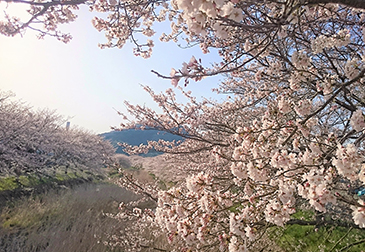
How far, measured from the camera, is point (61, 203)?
912cm

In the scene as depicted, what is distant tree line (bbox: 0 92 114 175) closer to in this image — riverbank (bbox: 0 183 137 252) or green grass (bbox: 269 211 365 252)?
riverbank (bbox: 0 183 137 252)

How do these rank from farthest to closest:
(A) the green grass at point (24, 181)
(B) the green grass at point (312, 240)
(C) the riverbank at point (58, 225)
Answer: (A) the green grass at point (24, 181)
(C) the riverbank at point (58, 225)
(B) the green grass at point (312, 240)

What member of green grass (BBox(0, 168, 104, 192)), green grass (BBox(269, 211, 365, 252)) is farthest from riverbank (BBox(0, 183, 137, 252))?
green grass (BBox(269, 211, 365, 252))

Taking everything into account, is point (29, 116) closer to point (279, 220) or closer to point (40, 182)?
point (40, 182)

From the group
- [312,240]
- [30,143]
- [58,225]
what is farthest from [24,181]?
[312,240]

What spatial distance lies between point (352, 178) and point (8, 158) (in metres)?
13.3

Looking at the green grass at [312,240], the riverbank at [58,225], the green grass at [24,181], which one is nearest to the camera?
the green grass at [312,240]

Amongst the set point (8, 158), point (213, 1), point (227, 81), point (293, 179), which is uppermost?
point (227, 81)

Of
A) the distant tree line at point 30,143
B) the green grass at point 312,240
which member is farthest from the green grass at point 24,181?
the green grass at point 312,240

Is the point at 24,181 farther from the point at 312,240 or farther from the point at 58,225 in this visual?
the point at 312,240

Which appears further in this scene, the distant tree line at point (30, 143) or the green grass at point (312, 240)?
the distant tree line at point (30, 143)

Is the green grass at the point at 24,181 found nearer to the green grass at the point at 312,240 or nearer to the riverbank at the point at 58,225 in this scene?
the riverbank at the point at 58,225

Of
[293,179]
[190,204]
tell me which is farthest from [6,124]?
[293,179]

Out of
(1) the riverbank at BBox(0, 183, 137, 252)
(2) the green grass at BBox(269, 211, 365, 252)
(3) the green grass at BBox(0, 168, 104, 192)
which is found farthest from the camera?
(3) the green grass at BBox(0, 168, 104, 192)
